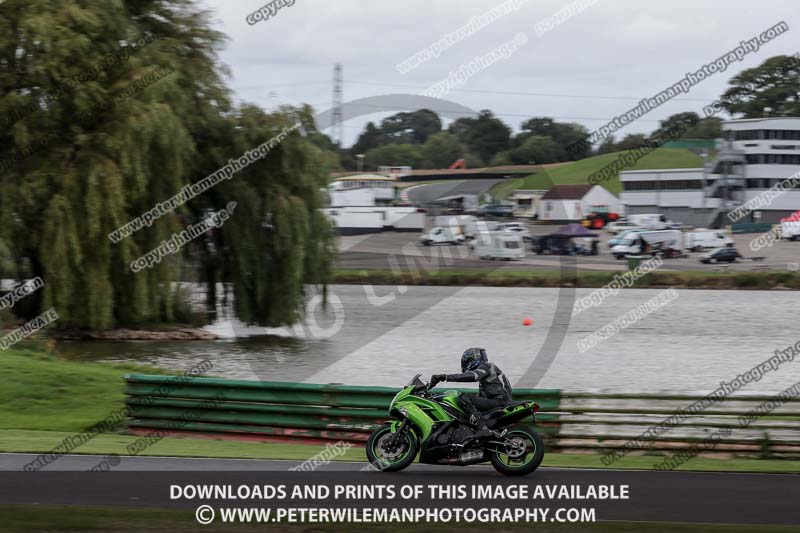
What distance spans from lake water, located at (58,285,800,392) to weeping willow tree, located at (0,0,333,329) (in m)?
2.24

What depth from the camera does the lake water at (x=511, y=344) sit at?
87.8 ft

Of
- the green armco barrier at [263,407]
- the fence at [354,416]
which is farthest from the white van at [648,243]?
the green armco barrier at [263,407]

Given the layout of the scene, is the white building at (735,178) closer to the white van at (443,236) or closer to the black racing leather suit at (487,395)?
the white van at (443,236)

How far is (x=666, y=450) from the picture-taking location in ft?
43.8

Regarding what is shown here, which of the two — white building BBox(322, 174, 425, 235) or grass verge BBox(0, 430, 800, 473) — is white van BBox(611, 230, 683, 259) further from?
grass verge BBox(0, 430, 800, 473)

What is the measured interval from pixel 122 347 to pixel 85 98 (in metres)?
8.06

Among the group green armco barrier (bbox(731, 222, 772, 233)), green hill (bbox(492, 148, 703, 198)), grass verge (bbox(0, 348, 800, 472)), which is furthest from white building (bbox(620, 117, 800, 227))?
grass verge (bbox(0, 348, 800, 472))

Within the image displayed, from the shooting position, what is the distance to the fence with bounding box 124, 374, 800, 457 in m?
13.5

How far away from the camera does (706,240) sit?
70.1m

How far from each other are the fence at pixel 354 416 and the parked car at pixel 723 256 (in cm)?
5410

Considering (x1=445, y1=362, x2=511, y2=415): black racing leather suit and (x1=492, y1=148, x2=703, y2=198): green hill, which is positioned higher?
(x1=492, y1=148, x2=703, y2=198): green hill

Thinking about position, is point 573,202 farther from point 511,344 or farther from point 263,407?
point 263,407

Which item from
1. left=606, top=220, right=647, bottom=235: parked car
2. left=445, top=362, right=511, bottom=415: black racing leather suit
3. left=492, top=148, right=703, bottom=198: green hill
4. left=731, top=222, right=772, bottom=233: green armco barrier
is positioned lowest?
left=445, top=362, right=511, bottom=415: black racing leather suit

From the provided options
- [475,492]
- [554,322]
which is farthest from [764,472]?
[554,322]
